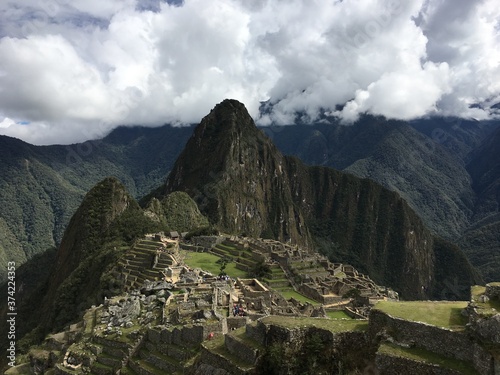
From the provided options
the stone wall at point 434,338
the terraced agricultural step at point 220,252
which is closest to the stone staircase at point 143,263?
the terraced agricultural step at point 220,252

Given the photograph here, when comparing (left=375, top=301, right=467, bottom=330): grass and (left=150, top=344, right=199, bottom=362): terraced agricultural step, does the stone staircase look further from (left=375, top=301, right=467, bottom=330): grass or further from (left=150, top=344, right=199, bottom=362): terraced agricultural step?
(left=375, top=301, right=467, bottom=330): grass

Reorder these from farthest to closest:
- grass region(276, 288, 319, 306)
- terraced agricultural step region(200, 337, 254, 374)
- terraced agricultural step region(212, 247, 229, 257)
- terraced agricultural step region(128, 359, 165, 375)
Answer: terraced agricultural step region(212, 247, 229, 257)
grass region(276, 288, 319, 306)
terraced agricultural step region(128, 359, 165, 375)
terraced agricultural step region(200, 337, 254, 374)

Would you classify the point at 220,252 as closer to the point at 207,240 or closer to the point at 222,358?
the point at 207,240

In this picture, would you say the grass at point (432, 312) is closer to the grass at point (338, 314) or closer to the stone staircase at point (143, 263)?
the grass at point (338, 314)

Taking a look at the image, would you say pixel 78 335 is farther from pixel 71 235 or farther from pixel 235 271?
pixel 71 235

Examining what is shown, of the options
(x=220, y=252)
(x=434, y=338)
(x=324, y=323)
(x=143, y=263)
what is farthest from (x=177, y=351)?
(x=220, y=252)

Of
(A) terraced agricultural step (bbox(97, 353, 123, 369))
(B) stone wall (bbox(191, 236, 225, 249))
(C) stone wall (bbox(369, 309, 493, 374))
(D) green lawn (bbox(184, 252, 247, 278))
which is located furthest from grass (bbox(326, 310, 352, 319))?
(B) stone wall (bbox(191, 236, 225, 249))

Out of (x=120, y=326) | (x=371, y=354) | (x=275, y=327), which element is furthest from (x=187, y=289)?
(x=371, y=354)
